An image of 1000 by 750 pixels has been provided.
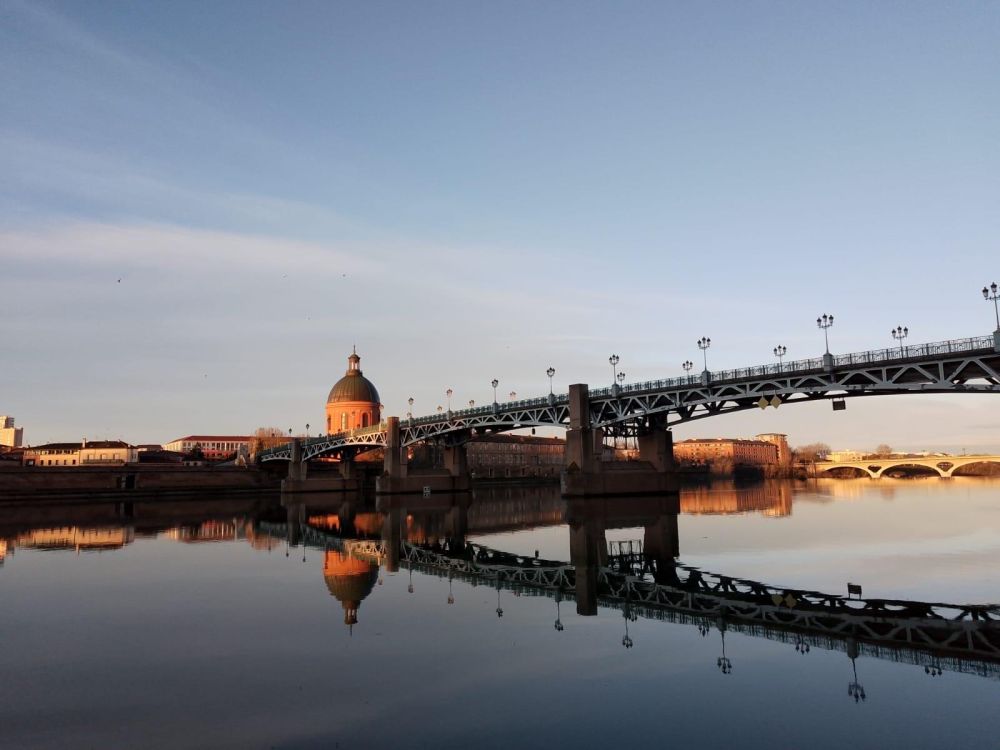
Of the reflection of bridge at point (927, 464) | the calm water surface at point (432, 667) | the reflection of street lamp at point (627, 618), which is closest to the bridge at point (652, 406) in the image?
the calm water surface at point (432, 667)

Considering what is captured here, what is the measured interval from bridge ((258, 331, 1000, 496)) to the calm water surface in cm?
2680

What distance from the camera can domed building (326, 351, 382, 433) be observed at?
146000 mm

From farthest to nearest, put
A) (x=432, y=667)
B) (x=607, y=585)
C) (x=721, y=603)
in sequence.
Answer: (x=607, y=585)
(x=721, y=603)
(x=432, y=667)

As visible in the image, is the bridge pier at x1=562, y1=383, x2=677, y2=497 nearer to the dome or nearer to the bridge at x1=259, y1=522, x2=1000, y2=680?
the bridge at x1=259, y1=522, x2=1000, y2=680

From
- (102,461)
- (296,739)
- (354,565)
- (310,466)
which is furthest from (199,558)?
(102,461)

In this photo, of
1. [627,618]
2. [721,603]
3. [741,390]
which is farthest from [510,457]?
[627,618]

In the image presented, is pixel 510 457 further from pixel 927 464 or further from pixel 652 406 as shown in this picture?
pixel 652 406

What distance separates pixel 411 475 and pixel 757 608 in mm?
84619

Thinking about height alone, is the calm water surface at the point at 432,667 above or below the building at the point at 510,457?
below

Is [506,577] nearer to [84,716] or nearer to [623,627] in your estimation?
[623,627]

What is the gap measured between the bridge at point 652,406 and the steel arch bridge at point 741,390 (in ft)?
0.25

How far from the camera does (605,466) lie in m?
77.9

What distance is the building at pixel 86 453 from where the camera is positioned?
142 metres

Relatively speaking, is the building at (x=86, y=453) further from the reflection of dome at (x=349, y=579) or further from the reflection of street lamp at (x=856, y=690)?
the reflection of street lamp at (x=856, y=690)
